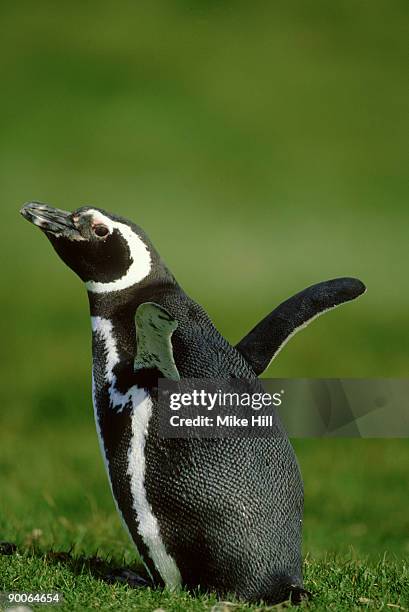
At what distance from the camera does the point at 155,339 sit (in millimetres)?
2209

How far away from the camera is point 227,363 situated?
238 cm

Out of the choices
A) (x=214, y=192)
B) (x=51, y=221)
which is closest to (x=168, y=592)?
(x=51, y=221)

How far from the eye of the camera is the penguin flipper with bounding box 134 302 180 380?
7.02 feet

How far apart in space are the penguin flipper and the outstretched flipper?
30 cm

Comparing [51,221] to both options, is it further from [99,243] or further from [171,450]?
[171,450]

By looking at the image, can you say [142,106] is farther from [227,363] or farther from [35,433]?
[227,363]

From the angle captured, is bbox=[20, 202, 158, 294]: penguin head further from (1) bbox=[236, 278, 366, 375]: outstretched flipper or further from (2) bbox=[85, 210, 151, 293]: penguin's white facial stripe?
(1) bbox=[236, 278, 366, 375]: outstretched flipper

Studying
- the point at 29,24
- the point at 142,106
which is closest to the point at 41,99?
the point at 142,106

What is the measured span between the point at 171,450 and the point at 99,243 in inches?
18.7

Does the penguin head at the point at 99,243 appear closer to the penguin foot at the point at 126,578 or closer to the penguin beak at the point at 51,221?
the penguin beak at the point at 51,221

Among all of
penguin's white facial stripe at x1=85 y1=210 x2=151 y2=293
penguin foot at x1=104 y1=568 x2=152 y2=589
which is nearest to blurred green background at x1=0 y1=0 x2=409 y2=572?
penguin foot at x1=104 y1=568 x2=152 y2=589

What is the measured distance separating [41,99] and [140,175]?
707 mm

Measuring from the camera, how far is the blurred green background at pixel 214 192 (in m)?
3.84

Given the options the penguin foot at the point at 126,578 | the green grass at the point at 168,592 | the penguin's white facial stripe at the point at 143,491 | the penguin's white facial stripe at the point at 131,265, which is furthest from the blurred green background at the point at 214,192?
the penguin's white facial stripe at the point at 131,265
